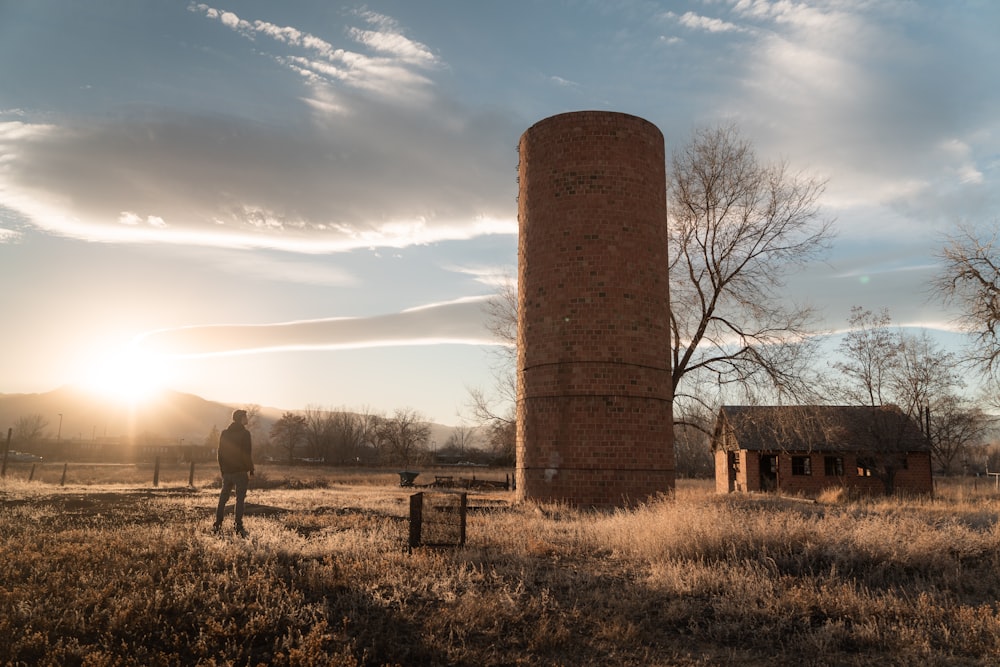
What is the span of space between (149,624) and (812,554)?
24.0ft

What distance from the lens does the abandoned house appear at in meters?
31.7

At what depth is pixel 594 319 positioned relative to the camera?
1497 centimetres

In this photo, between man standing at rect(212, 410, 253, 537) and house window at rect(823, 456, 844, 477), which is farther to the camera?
house window at rect(823, 456, 844, 477)

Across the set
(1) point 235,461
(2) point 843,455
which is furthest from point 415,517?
(2) point 843,455

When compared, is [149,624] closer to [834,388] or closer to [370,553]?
[370,553]

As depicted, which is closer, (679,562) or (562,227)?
(679,562)

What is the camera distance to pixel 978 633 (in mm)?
5969

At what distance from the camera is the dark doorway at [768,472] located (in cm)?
3447

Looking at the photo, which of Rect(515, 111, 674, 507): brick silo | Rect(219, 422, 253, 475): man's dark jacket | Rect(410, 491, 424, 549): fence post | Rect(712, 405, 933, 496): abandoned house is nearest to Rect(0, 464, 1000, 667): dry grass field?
Rect(410, 491, 424, 549): fence post

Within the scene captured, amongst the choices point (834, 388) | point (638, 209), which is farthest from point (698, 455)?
point (638, 209)

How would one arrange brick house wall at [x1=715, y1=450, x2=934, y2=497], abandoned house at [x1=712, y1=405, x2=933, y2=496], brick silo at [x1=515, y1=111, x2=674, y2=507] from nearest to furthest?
brick silo at [x1=515, y1=111, x2=674, y2=507] < abandoned house at [x1=712, y1=405, x2=933, y2=496] < brick house wall at [x1=715, y1=450, x2=934, y2=497]

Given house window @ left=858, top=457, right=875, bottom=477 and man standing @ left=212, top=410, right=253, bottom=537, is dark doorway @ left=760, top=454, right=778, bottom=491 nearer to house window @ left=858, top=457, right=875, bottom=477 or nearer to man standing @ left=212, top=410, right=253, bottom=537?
house window @ left=858, top=457, right=875, bottom=477

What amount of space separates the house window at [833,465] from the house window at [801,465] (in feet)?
2.45

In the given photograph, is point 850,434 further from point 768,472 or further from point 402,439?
point 402,439
